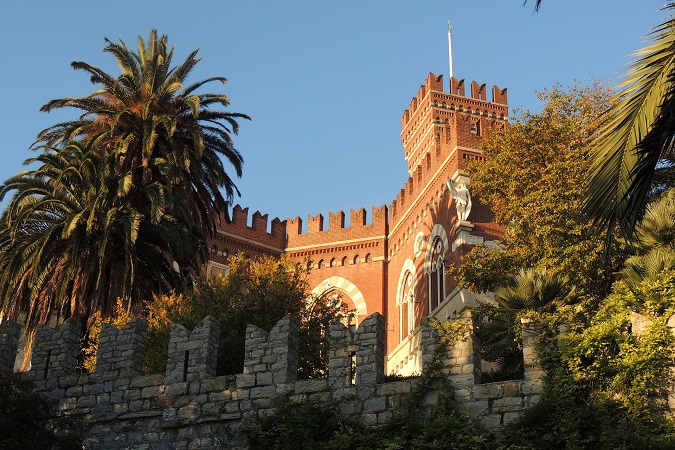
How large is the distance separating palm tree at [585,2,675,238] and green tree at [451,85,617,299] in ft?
34.6

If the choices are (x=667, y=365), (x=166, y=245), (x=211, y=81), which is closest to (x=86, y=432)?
(x=166, y=245)

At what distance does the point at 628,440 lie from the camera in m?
14.5

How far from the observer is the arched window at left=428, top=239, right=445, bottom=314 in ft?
119

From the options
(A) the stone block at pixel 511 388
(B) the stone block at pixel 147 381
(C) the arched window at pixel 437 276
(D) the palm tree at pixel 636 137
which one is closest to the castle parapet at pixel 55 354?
(B) the stone block at pixel 147 381

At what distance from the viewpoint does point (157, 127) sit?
1110 inches

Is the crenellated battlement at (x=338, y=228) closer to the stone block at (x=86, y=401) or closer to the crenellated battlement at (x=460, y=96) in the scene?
the crenellated battlement at (x=460, y=96)

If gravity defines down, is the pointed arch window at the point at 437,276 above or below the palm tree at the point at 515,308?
above

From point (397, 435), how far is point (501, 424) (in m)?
1.61

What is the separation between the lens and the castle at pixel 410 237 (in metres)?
35.5

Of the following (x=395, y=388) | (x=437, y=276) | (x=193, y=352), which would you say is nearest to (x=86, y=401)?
(x=193, y=352)

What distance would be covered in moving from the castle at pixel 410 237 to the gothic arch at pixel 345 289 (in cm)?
4

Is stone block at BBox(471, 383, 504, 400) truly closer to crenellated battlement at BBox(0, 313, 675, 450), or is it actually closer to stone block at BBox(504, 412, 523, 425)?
crenellated battlement at BBox(0, 313, 675, 450)

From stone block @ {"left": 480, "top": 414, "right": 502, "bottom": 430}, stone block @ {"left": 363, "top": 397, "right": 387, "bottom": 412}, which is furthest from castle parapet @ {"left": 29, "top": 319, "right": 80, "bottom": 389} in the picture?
stone block @ {"left": 480, "top": 414, "right": 502, "bottom": 430}

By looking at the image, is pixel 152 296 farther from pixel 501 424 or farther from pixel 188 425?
pixel 501 424
